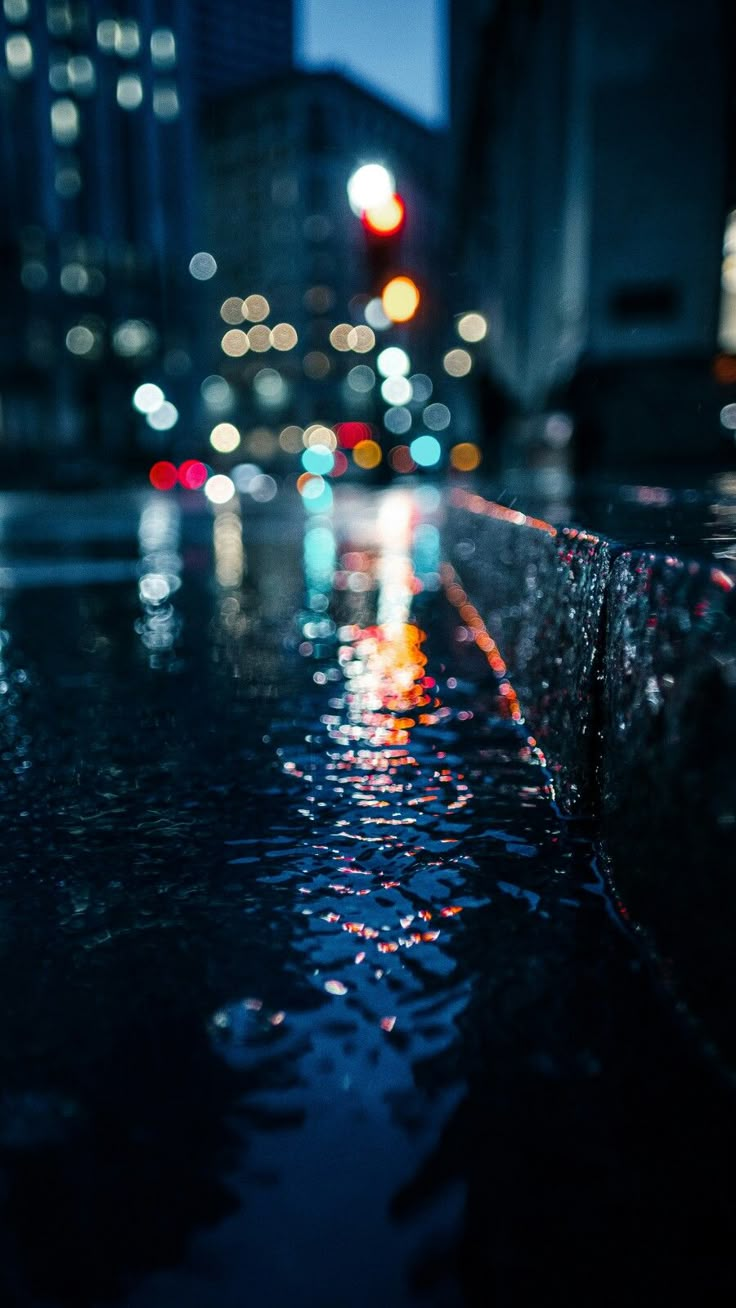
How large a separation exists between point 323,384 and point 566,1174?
3229 inches

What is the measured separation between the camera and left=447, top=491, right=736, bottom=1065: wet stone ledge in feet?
3.73

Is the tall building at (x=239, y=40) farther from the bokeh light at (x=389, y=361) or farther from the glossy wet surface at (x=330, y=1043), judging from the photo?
the glossy wet surface at (x=330, y=1043)

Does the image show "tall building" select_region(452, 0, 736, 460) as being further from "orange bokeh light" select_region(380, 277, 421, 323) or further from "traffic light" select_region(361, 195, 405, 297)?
"traffic light" select_region(361, 195, 405, 297)

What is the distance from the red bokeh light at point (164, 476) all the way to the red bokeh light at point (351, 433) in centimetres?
3703

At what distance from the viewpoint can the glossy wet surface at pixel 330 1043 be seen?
94 cm

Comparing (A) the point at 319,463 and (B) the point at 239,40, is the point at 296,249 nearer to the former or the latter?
(A) the point at 319,463

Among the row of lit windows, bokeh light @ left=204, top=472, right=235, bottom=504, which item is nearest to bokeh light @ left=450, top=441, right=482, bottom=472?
bokeh light @ left=204, top=472, right=235, bottom=504

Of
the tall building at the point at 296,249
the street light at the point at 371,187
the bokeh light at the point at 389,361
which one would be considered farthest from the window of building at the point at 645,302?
the tall building at the point at 296,249

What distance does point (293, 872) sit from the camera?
6.01ft

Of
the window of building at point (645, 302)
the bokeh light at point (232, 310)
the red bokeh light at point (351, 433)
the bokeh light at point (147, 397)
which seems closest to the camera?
the window of building at point (645, 302)

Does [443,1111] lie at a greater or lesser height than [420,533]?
greater

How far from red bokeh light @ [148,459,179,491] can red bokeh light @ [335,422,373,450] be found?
37033mm

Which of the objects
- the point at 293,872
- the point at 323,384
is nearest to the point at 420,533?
A: the point at 293,872

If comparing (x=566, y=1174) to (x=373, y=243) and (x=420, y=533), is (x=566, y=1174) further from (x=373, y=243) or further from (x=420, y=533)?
(x=420, y=533)
